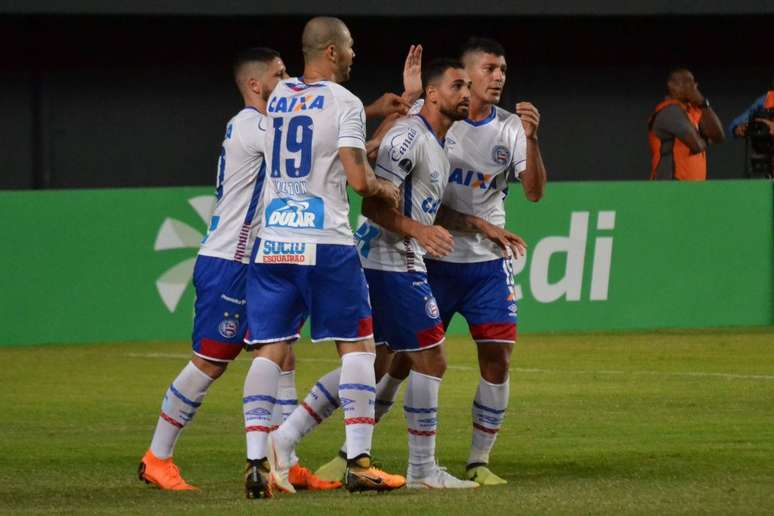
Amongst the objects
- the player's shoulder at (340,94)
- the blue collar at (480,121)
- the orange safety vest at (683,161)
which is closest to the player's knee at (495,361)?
the blue collar at (480,121)

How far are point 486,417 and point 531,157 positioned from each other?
1.39 metres

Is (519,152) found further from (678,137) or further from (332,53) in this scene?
(678,137)

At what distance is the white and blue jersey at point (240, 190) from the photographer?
29.5ft

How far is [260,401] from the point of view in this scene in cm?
832

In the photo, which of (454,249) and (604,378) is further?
(604,378)

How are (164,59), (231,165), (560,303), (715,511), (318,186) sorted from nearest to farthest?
(715,511), (318,186), (231,165), (560,303), (164,59)

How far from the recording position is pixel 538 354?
15953 millimetres

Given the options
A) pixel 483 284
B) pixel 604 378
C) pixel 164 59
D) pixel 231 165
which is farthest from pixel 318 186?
pixel 164 59

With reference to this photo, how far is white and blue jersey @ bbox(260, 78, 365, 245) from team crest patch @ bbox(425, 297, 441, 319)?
64 centimetres

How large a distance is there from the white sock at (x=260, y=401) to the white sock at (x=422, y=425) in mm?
807

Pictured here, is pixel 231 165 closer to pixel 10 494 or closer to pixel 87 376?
pixel 10 494

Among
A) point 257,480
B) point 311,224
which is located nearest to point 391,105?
point 311,224

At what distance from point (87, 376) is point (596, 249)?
568 centimetres

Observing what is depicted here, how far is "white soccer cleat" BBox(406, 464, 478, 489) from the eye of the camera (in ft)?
28.8
